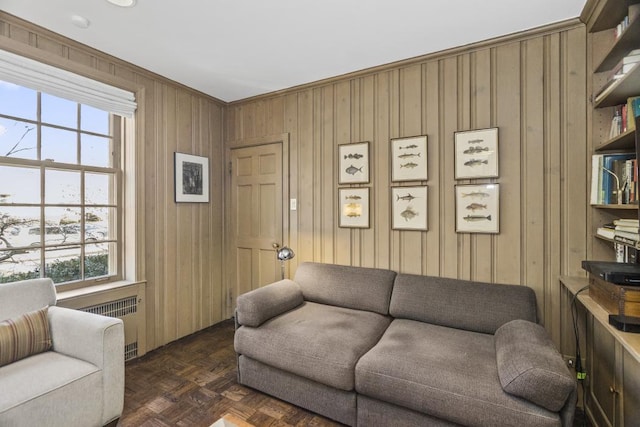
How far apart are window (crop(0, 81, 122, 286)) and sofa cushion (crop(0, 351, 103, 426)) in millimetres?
813

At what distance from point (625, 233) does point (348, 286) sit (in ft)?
5.67

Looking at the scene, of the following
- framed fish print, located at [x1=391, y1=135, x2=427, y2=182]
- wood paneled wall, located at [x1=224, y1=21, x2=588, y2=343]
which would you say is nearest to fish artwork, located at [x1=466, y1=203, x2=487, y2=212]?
wood paneled wall, located at [x1=224, y1=21, x2=588, y2=343]

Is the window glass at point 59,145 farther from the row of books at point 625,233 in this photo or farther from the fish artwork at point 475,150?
the row of books at point 625,233

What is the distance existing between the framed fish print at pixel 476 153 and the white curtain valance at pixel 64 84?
273 cm

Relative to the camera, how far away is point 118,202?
8.98ft

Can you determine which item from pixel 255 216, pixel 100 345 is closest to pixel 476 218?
pixel 255 216

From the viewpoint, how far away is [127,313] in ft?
8.65

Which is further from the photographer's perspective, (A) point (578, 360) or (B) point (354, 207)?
(B) point (354, 207)

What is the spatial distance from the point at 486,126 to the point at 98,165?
10.2 ft

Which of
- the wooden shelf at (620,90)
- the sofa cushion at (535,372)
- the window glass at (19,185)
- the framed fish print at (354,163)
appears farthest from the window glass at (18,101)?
the wooden shelf at (620,90)

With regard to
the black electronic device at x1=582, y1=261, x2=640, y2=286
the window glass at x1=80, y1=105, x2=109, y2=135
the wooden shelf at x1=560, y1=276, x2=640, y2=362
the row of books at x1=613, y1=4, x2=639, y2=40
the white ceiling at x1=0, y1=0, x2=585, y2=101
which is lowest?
the wooden shelf at x1=560, y1=276, x2=640, y2=362

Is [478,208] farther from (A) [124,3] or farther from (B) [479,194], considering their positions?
(A) [124,3]

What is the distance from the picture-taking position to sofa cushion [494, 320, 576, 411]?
1.35m

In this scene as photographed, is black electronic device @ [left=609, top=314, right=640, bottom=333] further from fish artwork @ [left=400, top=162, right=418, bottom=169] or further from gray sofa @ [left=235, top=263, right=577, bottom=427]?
fish artwork @ [left=400, top=162, right=418, bottom=169]
